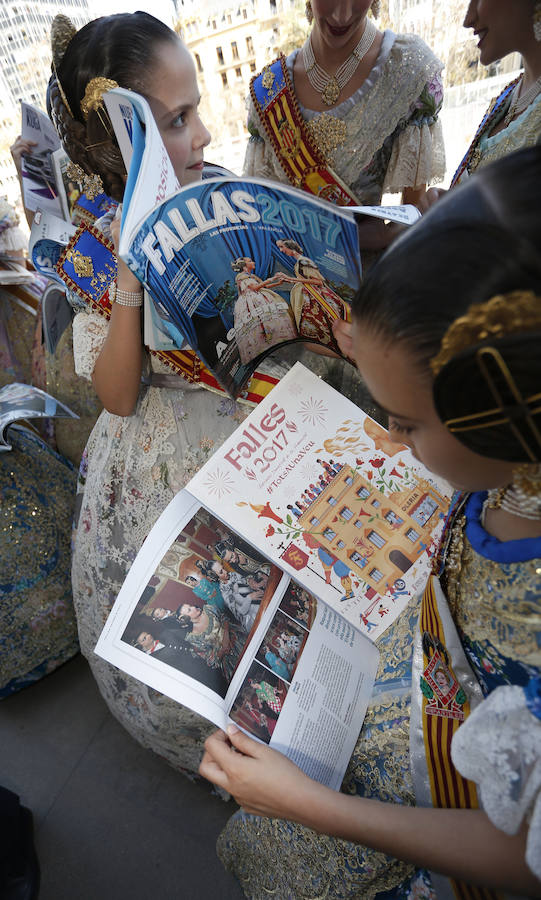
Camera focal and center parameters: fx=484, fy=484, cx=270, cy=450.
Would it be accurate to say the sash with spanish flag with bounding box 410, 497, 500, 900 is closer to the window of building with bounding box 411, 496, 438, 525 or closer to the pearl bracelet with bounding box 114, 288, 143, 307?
the window of building with bounding box 411, 496, 438, 525

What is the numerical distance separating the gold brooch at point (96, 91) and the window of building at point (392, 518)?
25.6 inches

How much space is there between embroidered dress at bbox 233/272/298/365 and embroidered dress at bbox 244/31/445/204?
68 cm

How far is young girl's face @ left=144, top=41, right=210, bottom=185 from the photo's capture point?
2.14ft

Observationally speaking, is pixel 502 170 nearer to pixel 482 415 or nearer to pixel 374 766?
pixel 482 415

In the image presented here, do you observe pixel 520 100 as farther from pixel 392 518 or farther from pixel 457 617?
pixel 457 617

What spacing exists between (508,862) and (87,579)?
0.75m

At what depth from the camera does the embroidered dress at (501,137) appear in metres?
0.68

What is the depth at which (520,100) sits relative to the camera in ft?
2.52

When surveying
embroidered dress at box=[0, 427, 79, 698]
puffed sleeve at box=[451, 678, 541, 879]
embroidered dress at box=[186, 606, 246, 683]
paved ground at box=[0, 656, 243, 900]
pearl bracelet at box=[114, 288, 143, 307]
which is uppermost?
pearl bracelet at box=[114, 288, 143, 307]

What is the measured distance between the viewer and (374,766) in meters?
0.59

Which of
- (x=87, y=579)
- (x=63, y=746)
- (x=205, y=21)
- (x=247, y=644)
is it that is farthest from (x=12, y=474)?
(x=205, y=21)

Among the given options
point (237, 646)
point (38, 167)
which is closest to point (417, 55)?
point (38, 167)

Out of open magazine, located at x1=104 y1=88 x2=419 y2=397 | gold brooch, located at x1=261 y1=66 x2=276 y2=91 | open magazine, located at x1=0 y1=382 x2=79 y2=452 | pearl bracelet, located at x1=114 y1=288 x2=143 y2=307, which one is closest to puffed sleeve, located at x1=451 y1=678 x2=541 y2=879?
open magazine, located at x1=104 y1=88 x2=419 y2=397

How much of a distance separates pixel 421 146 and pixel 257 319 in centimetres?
75
